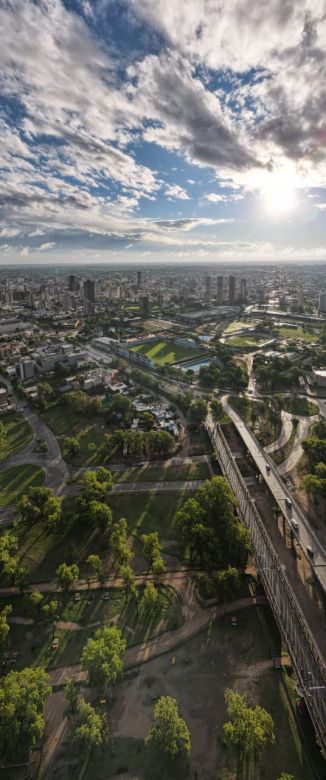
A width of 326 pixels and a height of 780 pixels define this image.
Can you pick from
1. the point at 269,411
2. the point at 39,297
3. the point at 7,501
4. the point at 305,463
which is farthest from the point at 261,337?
the point at 39,297

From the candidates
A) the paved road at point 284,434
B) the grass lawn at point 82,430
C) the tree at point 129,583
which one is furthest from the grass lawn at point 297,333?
the tree at point 129,583

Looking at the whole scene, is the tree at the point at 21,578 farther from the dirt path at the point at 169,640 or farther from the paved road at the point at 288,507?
the paved road at the point at 288,507

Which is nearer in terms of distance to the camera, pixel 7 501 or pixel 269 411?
pixel 7 501

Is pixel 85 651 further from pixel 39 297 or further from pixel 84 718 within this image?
pixel 39 297

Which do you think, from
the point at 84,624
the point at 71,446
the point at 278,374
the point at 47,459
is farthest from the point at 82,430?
the point at 278,374

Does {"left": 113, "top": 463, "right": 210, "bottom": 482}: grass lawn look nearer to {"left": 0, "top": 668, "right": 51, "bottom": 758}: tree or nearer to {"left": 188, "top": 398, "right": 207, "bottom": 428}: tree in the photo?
{"left": 188, "top": 398, "right": 207, "bottom": 428}: tree

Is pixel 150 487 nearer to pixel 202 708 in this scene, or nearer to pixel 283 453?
pixel 283 453
